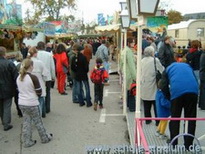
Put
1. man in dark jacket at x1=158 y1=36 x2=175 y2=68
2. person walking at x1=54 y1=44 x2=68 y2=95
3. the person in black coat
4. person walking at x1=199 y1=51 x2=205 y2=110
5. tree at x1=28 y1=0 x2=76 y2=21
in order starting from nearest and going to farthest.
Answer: person walking at x1=199 y1=51 x2=205 y2=110, the person in black coat, man in dark jacket at x1=158 y1=36 x2=175 y2=68, person walking at x1=54 y1=44 x2=68 y2=95, tree at x1=28 y1=0 x2=76 y2=21

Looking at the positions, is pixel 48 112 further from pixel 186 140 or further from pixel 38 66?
pixel 186 140

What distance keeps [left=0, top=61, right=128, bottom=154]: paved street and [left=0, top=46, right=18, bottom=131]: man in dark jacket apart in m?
0.36

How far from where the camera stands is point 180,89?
13.4 ft

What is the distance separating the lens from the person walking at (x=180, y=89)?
13.4ft

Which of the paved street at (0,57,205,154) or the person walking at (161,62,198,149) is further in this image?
the paved street at (0,57,205,154)

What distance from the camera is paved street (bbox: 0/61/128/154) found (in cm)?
504

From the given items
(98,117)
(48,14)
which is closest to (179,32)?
(98,117)

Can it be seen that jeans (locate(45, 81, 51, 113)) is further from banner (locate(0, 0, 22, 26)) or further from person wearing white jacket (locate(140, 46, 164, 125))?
banner (locate(0, 0, 22, 26))

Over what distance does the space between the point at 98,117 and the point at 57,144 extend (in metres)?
1.89

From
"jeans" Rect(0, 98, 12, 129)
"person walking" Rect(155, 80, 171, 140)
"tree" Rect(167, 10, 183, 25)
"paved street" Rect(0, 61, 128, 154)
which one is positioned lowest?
"paved street" Rect(0, 61, 128, 154)

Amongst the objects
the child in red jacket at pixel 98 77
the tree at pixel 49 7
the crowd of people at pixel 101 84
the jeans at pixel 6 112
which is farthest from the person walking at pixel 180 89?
the tree at pixel 49 7

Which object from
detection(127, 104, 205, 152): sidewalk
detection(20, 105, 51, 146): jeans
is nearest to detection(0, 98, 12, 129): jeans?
detection(20, 105, 51, 146): jeans

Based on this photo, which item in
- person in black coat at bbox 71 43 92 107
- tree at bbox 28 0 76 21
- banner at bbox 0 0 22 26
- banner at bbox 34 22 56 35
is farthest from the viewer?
tree at bbox 28 0 76 21

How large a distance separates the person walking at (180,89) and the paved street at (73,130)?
1.41m
